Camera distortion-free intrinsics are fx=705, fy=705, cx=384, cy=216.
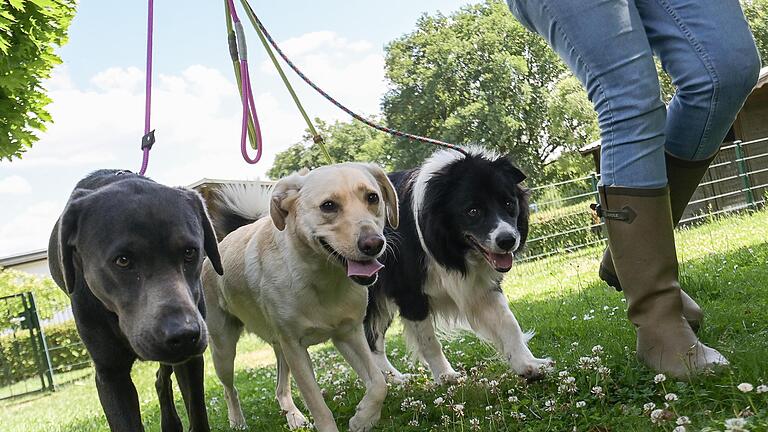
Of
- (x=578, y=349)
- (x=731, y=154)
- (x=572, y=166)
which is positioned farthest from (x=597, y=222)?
(x=572, y=166)

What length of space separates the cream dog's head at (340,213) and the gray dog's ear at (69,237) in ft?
3.58

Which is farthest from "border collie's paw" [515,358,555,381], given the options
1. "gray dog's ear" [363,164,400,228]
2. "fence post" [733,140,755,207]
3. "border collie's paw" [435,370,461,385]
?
"fence post" [733,140,755,207]

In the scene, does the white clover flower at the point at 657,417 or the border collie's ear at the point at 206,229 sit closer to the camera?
the white clover flower at the point at 657,417

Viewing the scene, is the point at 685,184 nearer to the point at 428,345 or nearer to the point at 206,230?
the point at 428,345

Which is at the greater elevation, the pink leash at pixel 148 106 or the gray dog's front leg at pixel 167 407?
the pink leash at pixel 148 106

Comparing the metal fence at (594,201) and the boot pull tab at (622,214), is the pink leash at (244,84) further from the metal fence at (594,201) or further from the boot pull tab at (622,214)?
the metal fence at (594,201)

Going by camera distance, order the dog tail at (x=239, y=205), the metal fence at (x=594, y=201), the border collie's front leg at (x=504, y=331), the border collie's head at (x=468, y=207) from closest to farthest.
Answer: the border collie's front leg at (x=504, y=331)
the border collie's head at (x=468, y=207)
the dog tail at (x=239, y=205)
the metal fence at (x=594, y=201)

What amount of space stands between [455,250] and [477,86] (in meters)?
47.6

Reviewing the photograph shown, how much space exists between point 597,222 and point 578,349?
54.7 ft

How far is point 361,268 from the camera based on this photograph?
11.5 ft

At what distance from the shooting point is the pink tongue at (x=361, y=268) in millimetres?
3475

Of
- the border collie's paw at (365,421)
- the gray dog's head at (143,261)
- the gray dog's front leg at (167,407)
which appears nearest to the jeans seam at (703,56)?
the border collie's paw at (365,421)

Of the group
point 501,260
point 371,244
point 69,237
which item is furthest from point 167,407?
point 501,260

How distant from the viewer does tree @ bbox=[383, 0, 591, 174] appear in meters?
49.4
